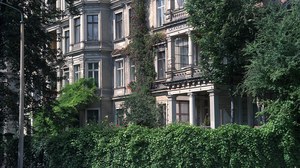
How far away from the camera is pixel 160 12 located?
3753 cm

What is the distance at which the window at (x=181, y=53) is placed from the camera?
112ft

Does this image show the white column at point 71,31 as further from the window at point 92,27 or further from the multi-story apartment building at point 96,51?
the window at point 92,27

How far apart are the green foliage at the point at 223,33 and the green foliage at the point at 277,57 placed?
276 cm

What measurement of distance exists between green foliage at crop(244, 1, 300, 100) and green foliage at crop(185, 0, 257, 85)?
2758 millimetres

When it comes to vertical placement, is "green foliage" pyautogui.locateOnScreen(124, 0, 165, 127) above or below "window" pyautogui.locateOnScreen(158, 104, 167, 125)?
above

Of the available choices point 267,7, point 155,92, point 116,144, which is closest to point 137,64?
point 155,92

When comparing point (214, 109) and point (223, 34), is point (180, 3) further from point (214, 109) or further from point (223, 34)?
point (223, 34)

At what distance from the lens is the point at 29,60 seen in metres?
26.8

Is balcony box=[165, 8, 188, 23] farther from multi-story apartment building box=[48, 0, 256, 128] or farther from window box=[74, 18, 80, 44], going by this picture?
window box=[74, 18, 80, 44]

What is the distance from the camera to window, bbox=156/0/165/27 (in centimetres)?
3716

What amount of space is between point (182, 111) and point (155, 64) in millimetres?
4353

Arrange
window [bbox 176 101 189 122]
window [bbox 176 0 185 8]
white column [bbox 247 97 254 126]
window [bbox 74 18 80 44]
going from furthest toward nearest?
1. window [bbox 74 18 80 44]
2. window [bbox 176 101 189 122]
3. window [bbox 176 0 185 8]
4. white column [bbox 247 97 254 126]

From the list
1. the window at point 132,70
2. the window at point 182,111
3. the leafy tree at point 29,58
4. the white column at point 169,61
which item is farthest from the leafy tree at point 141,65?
the leafy tree at point 29,58

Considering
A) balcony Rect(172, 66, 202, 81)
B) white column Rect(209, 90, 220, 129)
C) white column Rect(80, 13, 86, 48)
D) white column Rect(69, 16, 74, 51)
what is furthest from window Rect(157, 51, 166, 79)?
white column Rect(69, 16, 74, 51)
